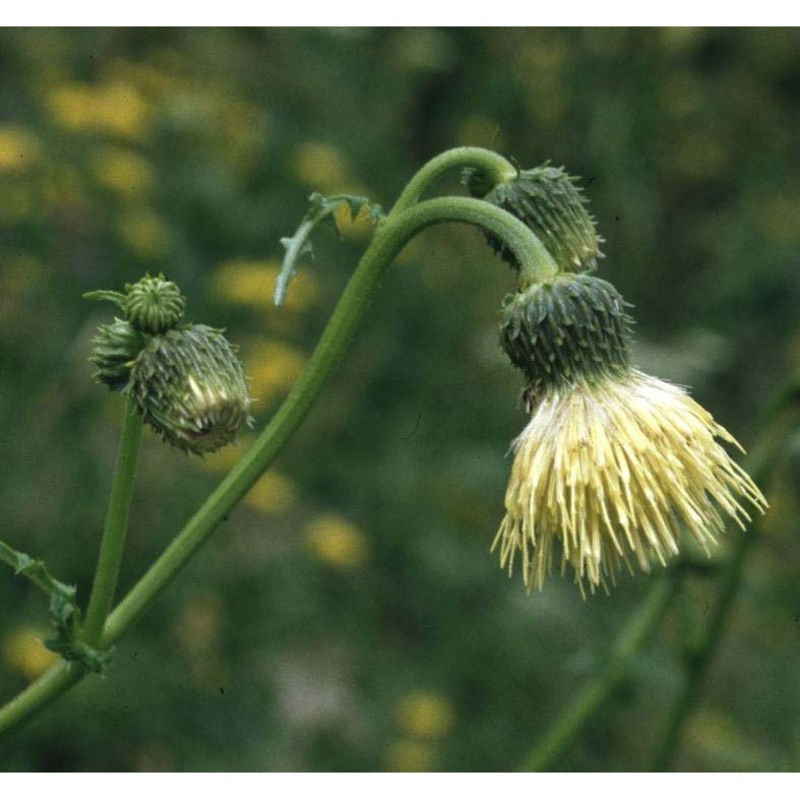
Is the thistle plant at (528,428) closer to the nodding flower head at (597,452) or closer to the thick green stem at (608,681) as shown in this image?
the nodding flower head at (597,452)

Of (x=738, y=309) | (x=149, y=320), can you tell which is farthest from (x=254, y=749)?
(x=738, y=309)

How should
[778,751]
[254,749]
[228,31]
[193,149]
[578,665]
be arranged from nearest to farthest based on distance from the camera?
[578,665] → [254,749] → [778,751] → [193,149] → [228,31]

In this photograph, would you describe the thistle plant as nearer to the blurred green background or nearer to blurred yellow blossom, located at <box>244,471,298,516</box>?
the blurred green background

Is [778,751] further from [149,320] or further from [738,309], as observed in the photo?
[149,320]

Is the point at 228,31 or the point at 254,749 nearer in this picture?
the point at 254,749

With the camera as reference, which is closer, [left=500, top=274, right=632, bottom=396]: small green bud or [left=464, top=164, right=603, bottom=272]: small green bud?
[left=500, top=274, right=632, bottom=396]: small green bud

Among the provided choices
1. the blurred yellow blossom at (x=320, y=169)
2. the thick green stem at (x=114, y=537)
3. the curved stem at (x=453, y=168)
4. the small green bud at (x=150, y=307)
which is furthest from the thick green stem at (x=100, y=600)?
the blurred yellow blossom at (x=320, y=169)

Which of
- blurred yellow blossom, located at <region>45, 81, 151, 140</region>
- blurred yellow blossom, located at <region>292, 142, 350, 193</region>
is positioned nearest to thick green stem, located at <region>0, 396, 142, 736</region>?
blurred yellow blossom, located at <region>45, 81, 151, 140</region>
